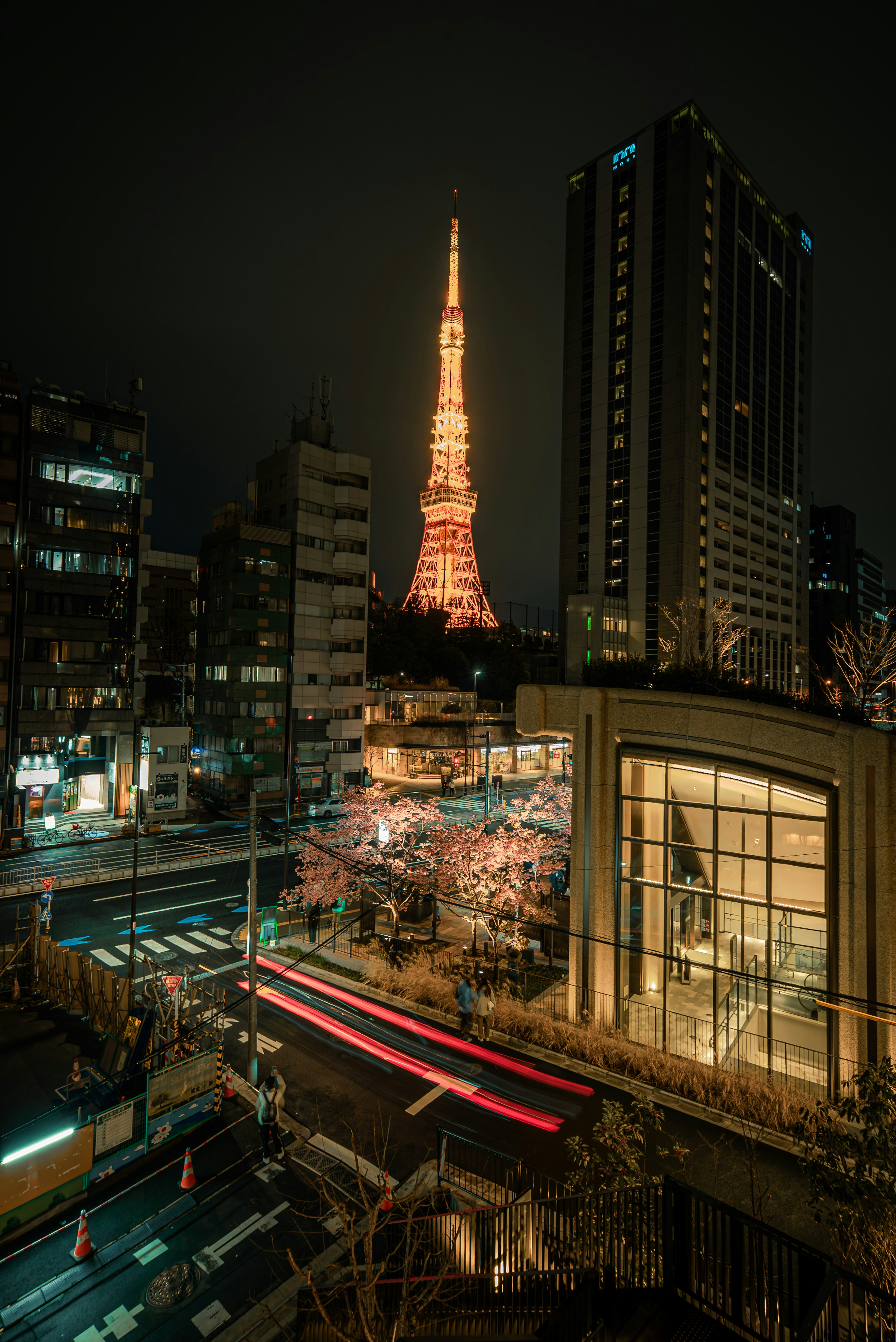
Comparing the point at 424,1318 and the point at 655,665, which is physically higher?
Result: the point at 655,665

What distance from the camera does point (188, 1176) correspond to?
11.2 meters

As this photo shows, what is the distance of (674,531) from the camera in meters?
78.9

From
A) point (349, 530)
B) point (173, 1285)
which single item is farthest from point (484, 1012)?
point (349, 530)

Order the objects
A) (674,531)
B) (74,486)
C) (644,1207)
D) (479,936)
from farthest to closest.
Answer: (674,531) < (74,486) < (479,936) < (644,1207)

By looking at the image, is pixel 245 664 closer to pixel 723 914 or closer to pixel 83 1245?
pixel 723 914

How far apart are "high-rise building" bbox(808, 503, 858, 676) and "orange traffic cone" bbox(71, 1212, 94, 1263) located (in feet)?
483

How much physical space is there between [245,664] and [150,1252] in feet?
136

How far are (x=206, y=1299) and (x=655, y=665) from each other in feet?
55.1

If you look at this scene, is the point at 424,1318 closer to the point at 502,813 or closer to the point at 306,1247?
the point at 306,1247

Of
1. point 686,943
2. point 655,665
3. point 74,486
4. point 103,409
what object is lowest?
point 686,943

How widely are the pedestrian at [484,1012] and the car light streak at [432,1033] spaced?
0.39 m

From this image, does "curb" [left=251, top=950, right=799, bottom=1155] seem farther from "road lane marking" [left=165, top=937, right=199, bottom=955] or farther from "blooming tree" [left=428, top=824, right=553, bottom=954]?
"road lane marking" [left=165, top=937, right=199, bottom=955]

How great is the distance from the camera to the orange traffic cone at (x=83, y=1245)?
964 cm

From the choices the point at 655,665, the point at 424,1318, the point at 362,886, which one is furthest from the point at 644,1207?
the point at 362,886
